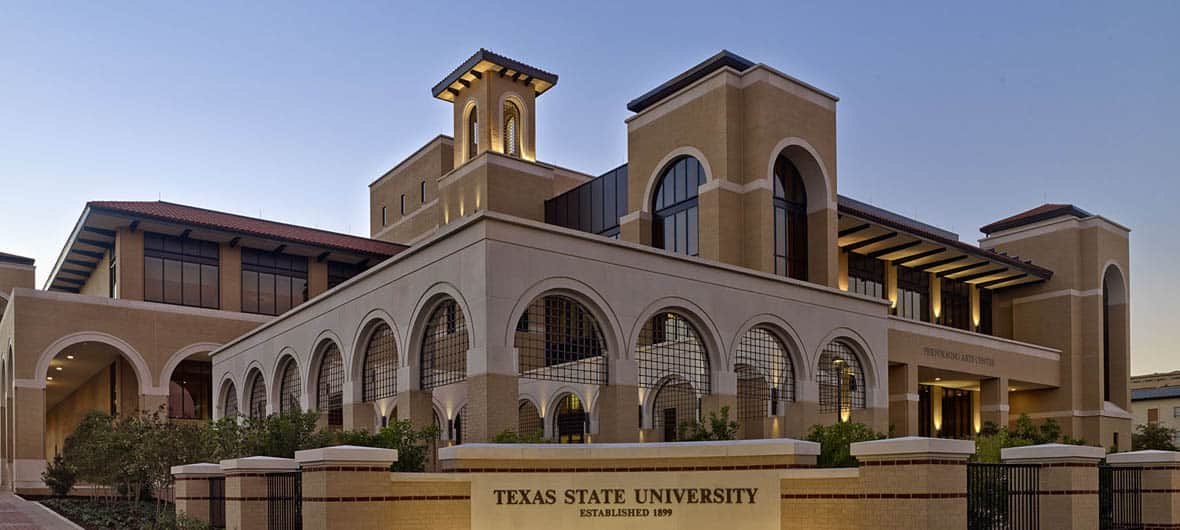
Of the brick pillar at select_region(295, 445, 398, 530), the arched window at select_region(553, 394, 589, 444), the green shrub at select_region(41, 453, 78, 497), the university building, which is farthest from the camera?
the arched window at select_region(553, 394, 589, 444)

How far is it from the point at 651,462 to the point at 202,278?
34.9 metres

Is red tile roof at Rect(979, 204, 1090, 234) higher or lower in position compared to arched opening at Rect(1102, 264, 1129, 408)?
higher

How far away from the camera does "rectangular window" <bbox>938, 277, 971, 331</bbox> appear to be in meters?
51.6

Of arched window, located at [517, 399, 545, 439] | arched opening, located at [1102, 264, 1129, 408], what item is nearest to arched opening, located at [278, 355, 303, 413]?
arched window, located at [517, 399, 545, 439]

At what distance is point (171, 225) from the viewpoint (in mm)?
44156

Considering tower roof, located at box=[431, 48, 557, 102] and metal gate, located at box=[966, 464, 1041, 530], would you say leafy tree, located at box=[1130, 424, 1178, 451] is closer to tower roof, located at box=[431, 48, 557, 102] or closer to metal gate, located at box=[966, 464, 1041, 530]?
tower roof, located at box=[431, 48, 557, 102]

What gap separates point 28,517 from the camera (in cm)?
2738

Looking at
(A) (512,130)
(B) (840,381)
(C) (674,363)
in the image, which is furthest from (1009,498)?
(A) (512,130)

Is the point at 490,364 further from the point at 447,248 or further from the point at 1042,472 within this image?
the point at 1042,472

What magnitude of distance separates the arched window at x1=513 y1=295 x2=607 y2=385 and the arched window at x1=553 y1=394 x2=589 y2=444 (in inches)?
236

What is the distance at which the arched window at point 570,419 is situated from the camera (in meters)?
41.0

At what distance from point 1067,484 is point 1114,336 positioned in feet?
138

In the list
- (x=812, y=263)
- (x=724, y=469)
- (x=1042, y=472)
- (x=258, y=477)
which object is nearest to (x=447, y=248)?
(x=258, y=477)

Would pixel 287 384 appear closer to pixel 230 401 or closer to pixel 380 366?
pixel 230 401
